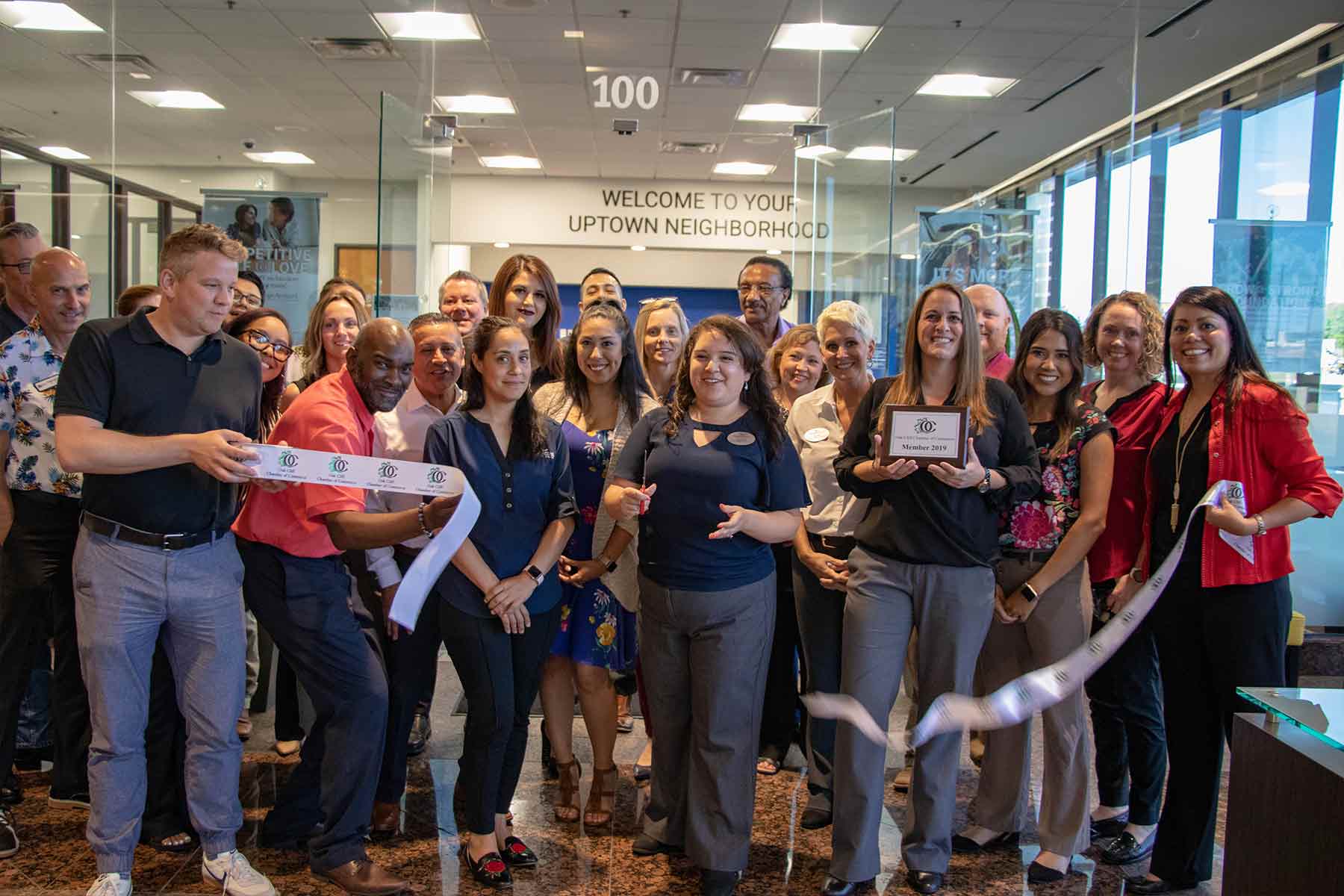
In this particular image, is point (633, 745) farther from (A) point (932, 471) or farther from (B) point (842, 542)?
(A) point (932, 471)

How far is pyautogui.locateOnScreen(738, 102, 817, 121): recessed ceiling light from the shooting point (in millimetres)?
8773

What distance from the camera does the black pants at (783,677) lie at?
12.1 feet

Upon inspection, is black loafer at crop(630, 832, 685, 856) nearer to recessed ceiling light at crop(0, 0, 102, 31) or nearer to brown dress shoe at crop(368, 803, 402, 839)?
brown dress shoe at crop(368, 803, 402, 839)

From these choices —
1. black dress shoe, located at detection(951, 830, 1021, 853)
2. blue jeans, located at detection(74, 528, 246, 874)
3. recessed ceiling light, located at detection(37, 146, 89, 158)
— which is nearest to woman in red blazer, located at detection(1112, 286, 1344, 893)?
black dress shoe, located at detection(951, 830, 1021, 853)

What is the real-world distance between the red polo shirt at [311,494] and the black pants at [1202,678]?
2246mm

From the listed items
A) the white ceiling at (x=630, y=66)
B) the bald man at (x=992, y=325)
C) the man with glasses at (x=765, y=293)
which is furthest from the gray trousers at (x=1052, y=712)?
the white ceiling at (x=630, y=66)

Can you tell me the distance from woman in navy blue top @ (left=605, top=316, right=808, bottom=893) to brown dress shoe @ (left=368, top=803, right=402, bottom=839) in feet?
2.83

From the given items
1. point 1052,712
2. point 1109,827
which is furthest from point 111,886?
point 1109,827

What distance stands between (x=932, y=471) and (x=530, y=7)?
528 centimetres

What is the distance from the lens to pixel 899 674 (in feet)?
9.55

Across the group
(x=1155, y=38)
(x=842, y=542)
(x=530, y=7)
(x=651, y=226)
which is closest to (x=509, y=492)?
(x=842, y=542)

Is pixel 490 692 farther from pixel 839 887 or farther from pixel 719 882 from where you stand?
pixel 839 887

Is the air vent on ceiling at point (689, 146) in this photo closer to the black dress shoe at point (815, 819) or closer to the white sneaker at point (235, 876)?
the black dress shoe at point (815, 819)

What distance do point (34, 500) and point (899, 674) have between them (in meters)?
2.57
